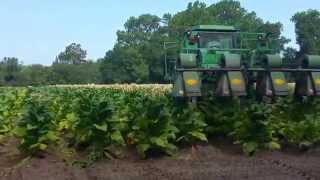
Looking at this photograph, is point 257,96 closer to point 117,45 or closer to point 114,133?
point 114,133

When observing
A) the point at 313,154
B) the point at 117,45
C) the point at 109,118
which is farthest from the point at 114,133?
the point at 117,45

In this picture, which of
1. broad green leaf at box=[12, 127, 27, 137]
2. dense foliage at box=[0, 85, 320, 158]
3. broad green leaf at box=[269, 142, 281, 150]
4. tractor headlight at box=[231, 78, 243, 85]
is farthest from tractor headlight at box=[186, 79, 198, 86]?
broad green leaf at box=[12, 127, 27, 137]

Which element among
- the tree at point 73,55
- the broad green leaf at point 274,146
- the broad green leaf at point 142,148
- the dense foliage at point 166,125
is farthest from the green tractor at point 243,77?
the tree at point 73,55

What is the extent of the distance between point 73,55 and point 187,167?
115m

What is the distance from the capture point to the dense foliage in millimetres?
10102

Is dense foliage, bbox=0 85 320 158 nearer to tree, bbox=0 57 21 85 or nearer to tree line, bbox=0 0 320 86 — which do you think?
tree line, bbox=0 0 320 86

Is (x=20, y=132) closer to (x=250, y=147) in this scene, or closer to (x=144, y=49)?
(x=250, y=147)

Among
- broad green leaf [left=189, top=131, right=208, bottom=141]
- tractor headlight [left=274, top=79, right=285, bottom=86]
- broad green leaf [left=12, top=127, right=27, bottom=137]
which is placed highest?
tractor headlight [left=274, top=79, right=285, bottom=86]

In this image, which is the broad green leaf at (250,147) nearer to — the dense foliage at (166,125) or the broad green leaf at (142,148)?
the dense foliage at (166,125)

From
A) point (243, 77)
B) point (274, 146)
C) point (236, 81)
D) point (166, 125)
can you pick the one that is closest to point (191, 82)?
A: point (236, 81)

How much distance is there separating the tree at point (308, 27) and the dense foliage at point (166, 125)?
2147 inches

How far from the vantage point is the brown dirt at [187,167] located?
865 cm

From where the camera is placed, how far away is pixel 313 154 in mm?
10508

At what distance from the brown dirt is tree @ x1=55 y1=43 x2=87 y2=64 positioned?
112 meters
